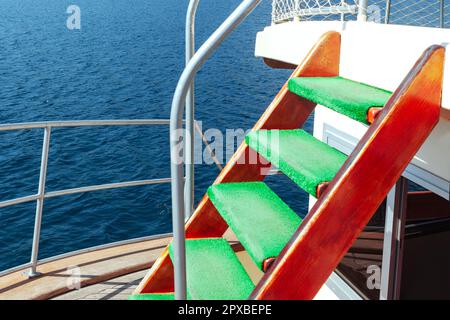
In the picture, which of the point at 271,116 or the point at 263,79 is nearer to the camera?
the point at 271,116

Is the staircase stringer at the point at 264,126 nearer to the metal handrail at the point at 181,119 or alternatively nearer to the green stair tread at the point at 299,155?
the green stair tread at the point at 299,155

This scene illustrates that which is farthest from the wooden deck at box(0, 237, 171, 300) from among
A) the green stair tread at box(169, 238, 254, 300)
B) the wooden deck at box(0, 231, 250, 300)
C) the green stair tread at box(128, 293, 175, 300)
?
the green stair tread at box(169, 238, 254, 300)

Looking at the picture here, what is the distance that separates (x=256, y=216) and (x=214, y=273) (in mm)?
265

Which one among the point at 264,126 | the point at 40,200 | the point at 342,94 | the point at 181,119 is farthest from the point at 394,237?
the point at 40,200

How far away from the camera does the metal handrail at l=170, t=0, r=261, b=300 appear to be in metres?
1.44

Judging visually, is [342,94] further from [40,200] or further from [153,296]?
[40,200]

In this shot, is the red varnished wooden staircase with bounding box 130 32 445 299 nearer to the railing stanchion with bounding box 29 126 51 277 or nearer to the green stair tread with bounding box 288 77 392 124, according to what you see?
the green stair tread with bounding box 288 77 392 124

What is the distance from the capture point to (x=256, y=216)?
193 centimetres

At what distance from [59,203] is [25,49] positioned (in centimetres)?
Result: 2225

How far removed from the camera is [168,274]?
2244mm

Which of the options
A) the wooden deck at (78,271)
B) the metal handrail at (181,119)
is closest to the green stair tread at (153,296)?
the metal handrail at (181,119)

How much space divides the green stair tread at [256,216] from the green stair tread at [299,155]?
0.58 ft
